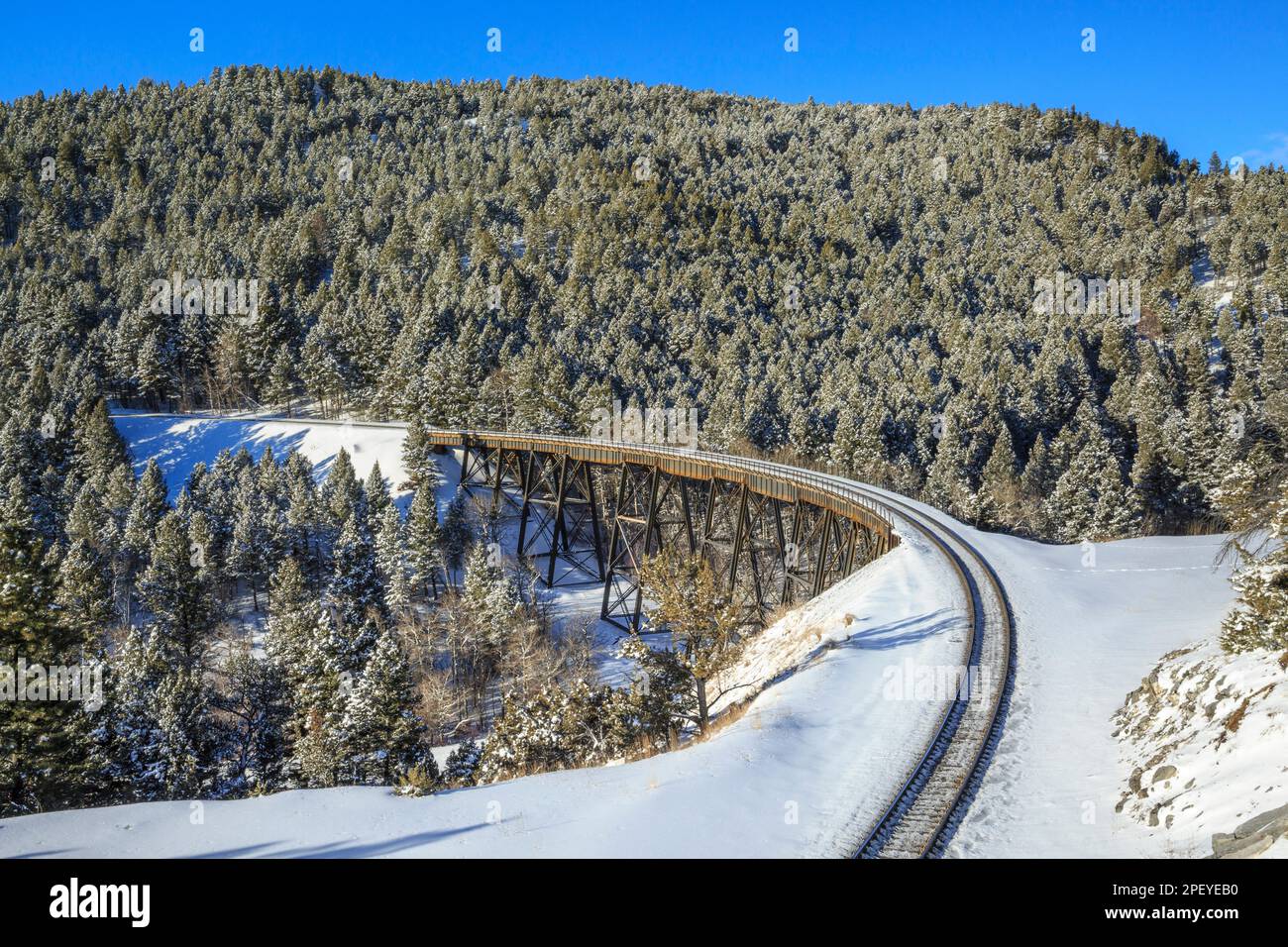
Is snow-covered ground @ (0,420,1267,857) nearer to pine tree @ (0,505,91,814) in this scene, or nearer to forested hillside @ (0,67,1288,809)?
forested hillside @ (0,67,1288,809)

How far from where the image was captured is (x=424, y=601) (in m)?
49.4

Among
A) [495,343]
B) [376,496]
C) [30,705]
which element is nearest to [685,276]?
[495,343]

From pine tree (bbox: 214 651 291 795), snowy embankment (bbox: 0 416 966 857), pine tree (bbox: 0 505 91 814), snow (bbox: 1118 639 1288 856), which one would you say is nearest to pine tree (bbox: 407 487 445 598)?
pine tree (bbox: 214 651 291 795)

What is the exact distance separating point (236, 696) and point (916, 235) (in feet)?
463

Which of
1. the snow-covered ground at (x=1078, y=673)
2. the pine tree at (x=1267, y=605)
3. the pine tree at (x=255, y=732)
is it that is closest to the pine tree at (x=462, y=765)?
the pine tree at (x=255, y=732)

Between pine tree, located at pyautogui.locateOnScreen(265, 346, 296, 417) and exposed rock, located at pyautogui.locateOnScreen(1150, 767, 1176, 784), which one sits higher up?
pine tree, located at pyautogui.locateOnScreen(265, 346, 296, 417)

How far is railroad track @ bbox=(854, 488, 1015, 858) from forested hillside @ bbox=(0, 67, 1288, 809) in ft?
14.9

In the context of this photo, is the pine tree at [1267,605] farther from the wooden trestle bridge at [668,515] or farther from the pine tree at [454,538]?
the pine tree at [454,538]

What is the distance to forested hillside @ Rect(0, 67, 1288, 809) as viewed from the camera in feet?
101

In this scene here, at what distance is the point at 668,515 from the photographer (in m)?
60.2

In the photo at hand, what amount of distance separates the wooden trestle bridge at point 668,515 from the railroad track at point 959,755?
8.85 metres

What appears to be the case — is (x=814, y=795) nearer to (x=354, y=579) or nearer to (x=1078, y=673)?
(x=1078, y=673)

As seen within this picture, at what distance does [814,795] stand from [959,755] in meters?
2.99

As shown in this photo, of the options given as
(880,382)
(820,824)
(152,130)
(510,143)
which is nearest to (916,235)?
(880,382)
